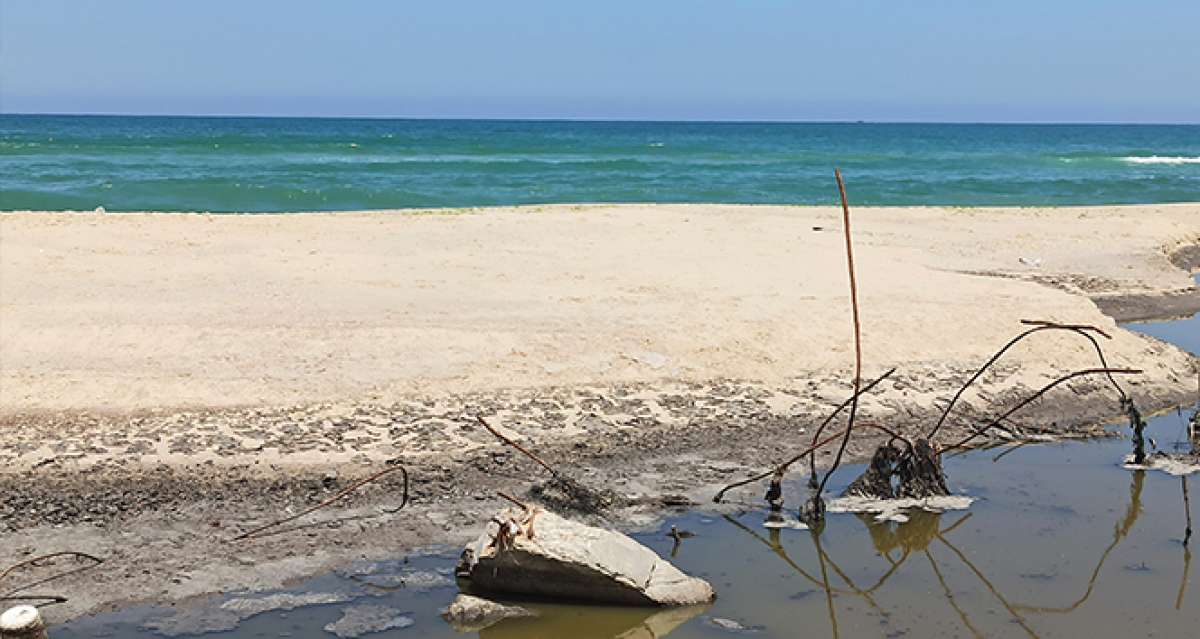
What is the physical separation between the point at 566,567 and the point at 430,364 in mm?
3577

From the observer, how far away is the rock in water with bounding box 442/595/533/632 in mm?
5840

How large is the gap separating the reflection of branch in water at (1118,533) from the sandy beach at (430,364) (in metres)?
1.08

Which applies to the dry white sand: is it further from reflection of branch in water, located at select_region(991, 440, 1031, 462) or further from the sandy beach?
reflection of branch in water, located at select_region(991, 440, 1031, 462)

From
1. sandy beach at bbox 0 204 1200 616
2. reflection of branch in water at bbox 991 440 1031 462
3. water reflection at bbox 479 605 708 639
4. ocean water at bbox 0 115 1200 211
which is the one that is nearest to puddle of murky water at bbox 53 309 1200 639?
water reflection at bbox 479 605 708 639

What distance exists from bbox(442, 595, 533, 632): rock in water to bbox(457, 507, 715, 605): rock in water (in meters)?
0.16

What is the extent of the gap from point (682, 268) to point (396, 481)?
6.53m

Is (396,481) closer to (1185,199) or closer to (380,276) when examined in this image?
(380,276)

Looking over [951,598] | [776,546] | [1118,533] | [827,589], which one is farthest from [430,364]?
[1118,533]

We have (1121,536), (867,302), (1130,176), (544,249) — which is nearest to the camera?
(1121,536)

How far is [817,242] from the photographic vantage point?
52.5 feet

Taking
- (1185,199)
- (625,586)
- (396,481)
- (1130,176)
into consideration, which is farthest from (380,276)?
(1130,176)

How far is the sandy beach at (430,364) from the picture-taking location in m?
7.07

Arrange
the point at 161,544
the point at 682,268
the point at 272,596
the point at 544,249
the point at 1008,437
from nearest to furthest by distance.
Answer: the point at 272,596, the point at 161,544, the point at 1008,437, the point at 682,268, the point at 544,249

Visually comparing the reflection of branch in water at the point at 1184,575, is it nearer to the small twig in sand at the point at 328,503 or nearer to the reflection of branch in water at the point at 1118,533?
the reflection of branch in water at the point at 1118,533
